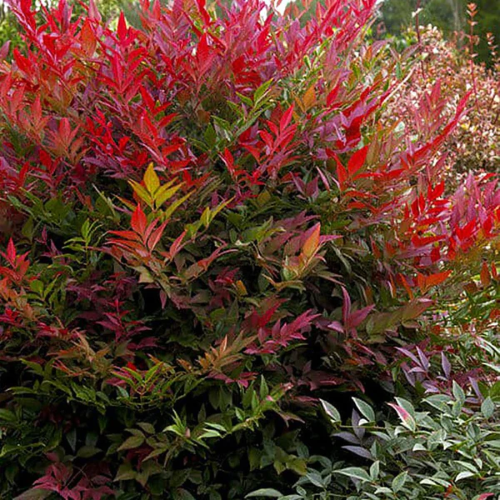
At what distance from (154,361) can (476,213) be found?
1197mm

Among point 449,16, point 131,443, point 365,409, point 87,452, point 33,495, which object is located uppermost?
point 449,16

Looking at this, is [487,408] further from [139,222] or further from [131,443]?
[139,222]

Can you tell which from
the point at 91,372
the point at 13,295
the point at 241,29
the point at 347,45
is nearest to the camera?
the point at 13,295

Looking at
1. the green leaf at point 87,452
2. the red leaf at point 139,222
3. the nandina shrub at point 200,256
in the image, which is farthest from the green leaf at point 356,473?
the red leaf at point 139,222

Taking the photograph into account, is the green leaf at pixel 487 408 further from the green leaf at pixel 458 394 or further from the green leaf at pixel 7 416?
the green leaf at pixel 7 416

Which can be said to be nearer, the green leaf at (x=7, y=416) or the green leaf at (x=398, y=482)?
the green leaf at (x=398, y=482)

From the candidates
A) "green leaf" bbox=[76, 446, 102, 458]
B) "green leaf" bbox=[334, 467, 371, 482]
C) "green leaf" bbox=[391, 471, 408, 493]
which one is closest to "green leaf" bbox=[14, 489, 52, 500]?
"green leaf" bbox=[76, 446, 102, 458]

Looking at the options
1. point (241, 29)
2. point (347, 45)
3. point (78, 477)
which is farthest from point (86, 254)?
point (347, 45)

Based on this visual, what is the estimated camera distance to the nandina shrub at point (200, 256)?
6.57 feet

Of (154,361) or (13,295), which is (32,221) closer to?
(13,295)

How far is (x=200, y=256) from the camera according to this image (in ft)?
7.17

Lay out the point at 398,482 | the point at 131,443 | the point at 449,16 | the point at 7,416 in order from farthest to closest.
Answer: the point at 449,16 < the point at 7,416 < the point at 131,443 < the point at 398,482

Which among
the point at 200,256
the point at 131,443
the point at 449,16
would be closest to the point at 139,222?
the point at 200,256

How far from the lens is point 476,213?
239cm
